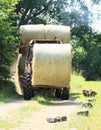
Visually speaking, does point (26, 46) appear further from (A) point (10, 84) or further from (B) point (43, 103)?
(B) point (43, 103)

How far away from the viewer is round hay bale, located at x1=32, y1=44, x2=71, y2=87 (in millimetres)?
17719

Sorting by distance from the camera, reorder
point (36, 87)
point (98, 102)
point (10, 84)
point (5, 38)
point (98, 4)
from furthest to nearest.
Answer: point (98, 4)
point (10, 84)
point (5, 38)
point (36, 87)
point (98, 102)

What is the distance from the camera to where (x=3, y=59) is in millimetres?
21469

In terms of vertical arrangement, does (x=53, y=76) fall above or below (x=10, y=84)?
above

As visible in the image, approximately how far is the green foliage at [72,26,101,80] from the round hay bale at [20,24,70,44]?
1208cm

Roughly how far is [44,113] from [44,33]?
10064mm

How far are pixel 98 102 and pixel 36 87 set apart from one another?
10.3 feet

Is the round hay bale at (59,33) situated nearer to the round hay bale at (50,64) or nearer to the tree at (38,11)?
the round hay bale at (50,64)

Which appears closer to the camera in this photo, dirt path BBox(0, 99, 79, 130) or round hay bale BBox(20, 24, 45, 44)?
dirt path BBox(0, 99, 79, 130)

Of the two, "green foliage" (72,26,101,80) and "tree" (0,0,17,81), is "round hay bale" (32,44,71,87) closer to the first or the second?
"tree" (0,0,17,81)

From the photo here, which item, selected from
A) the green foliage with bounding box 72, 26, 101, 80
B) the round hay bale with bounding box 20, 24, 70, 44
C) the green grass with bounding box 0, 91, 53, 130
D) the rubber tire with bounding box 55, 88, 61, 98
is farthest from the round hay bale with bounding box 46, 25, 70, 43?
the green foliage with bounding box 72, 26, 101, 80

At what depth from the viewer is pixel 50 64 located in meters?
17.7

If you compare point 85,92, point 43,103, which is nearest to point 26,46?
point 85,92

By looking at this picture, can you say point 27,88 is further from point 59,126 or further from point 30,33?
point 59,126
